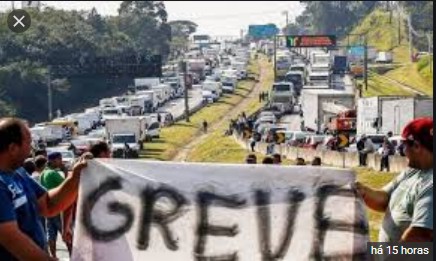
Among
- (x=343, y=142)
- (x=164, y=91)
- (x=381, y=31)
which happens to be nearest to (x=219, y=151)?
(x=343, y=142)

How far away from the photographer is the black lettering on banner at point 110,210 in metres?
6.48

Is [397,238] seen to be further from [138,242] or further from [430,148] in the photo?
[138,242]

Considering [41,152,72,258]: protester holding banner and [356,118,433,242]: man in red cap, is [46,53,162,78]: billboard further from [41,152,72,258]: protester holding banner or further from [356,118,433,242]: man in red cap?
[356,118,433,242]: man in red cap

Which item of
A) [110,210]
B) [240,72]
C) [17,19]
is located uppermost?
[17,19]

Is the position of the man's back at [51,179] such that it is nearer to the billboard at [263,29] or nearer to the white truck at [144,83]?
the white truck at [144,83]

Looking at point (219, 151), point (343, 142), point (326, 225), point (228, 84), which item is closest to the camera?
point (326, 225)

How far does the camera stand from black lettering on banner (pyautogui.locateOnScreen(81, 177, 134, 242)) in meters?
6.48

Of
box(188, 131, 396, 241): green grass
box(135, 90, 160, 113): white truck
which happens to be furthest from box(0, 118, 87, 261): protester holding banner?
box(135, 90, 160, 113): white truck

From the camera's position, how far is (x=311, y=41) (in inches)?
4414

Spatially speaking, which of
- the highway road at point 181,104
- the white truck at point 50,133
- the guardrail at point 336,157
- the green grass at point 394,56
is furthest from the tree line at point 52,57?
the green grass at point 394,56

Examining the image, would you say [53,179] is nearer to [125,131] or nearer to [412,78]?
[125,131]

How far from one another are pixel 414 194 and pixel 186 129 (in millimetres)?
62607

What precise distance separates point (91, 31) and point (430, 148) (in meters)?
102

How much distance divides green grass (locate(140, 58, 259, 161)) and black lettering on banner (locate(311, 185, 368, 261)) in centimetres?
4068
